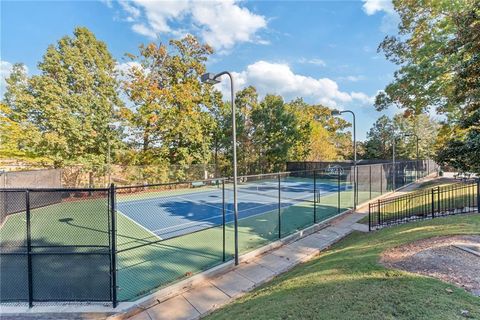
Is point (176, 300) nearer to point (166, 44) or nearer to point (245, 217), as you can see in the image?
point (245, 217)

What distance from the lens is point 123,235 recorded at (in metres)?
9.24

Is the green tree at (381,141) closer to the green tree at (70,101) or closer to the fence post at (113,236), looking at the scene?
the green tree at (70,101)

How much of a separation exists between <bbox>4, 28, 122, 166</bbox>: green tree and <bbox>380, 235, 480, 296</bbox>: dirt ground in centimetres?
2033

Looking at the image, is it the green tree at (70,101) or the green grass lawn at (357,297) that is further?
the green tree at (70,101)

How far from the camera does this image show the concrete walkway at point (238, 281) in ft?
14.9

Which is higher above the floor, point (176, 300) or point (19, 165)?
point (19, 165)

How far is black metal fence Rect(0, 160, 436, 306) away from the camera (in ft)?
15.5

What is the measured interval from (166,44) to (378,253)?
2516 cm

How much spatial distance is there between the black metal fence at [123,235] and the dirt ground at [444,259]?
157 inches

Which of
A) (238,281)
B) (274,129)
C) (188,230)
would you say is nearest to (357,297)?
(238,281)

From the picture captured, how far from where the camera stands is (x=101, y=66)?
71.7 feet

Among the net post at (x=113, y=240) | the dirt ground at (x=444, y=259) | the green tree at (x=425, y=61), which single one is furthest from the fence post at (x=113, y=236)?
the green tree at (x=425, y=61)

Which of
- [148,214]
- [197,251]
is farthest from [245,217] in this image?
[148,214]

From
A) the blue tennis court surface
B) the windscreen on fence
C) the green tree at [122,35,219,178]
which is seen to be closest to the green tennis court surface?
the windscreen on fence
